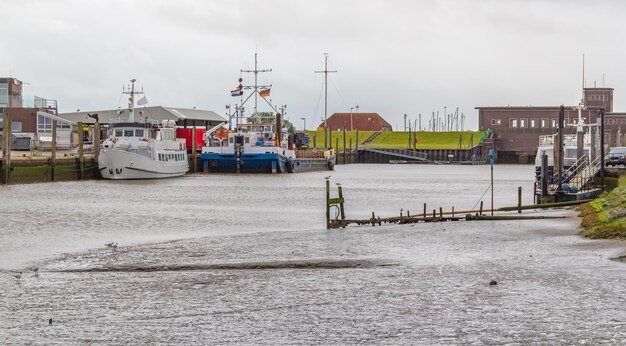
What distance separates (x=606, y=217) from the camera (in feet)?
111

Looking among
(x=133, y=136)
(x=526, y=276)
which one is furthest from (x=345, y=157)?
(x=526, y=276)

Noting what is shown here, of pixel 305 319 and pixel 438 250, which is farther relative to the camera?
pixel 438 250

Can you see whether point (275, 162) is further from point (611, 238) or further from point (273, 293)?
point (273, 293)

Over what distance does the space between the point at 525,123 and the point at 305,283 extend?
6726 inches

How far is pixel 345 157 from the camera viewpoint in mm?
171750

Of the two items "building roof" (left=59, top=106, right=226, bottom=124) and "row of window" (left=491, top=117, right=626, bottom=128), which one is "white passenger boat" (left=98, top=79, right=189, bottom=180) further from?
"row of window" (left=491, top=117, right=626, bottom=128)

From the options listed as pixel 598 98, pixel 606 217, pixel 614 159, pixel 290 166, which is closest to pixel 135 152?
pixel 290 166

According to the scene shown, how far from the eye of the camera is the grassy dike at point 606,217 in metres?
31.2

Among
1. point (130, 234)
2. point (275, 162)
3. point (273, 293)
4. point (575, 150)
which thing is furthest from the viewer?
point (275, 162)

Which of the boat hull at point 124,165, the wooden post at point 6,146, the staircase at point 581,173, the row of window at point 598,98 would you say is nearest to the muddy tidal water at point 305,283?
the staircase at point 581,173

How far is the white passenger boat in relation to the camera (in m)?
84.2

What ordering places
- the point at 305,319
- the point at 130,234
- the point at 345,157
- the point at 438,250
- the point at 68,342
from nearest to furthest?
the point at 68,342, the point at 305,319, the point at 438,250, the point at 130,234, the point at 345,157

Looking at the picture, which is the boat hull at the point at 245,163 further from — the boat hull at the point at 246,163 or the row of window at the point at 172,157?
the row of window at the point at 172,157

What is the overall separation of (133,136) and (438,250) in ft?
192
